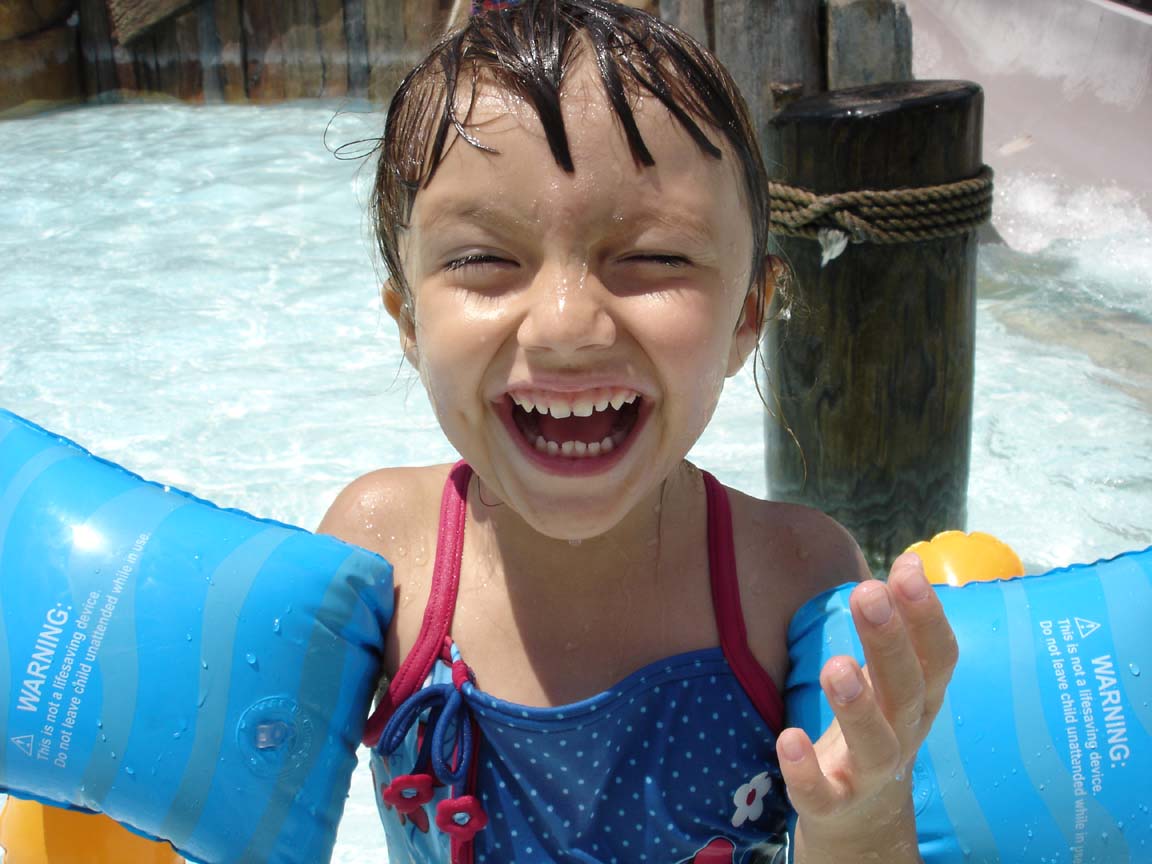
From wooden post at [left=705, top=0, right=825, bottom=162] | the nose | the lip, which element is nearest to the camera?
the nose

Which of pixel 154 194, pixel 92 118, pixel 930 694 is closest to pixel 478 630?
pixel 930 694

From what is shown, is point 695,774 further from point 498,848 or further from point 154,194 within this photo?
point 154,194

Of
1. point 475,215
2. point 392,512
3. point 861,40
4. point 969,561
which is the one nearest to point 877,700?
point 475,215

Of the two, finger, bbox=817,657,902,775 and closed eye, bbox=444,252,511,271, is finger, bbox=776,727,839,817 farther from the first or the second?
closed eye, bbox=444,252,511,271

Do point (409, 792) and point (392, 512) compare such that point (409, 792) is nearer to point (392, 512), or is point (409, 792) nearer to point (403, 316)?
point (392, 512)

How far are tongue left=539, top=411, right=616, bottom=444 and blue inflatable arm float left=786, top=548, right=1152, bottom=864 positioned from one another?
42 centimetres

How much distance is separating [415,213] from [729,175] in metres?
0.40

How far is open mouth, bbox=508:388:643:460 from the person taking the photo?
1532mm

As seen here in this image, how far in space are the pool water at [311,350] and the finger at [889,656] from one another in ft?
5.96

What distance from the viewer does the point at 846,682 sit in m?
1.28

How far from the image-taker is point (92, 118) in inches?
376

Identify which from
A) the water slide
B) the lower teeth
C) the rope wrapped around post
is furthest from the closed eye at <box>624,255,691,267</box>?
the water slide

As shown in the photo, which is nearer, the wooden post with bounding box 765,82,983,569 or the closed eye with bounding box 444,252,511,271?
the closed eye with bounding box 444,252,511,271

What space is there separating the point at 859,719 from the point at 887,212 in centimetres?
186
